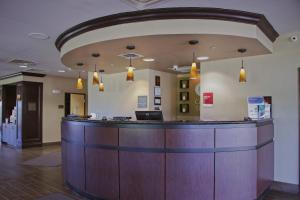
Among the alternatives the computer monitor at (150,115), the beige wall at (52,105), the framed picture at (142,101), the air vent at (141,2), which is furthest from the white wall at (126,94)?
the air vent at (141,2)

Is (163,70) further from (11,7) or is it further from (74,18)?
(11,7)

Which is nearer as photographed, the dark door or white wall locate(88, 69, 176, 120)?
white wall locate(88, 69, 176, 120)

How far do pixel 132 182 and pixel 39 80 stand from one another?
7.61m

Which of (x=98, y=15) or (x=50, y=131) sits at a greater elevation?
(x=98, y=15)

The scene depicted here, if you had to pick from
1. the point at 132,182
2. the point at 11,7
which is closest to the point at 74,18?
the point at 11,7

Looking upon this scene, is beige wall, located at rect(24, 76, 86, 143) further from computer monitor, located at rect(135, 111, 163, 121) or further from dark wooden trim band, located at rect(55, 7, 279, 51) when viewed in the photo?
dark wooden trim band, located at rect(55, 7, 279, 51)

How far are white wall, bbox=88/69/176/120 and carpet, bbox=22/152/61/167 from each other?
5.85 ft

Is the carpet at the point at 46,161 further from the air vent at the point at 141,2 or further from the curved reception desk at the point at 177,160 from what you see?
the air vent at the point at 141,2

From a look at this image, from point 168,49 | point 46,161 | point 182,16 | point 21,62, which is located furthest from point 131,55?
point 46,161

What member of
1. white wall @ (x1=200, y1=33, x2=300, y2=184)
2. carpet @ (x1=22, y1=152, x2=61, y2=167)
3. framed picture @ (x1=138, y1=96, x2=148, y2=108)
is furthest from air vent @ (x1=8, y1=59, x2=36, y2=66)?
white wall @ (x1=200, y1=33, x2=300, y2=184)

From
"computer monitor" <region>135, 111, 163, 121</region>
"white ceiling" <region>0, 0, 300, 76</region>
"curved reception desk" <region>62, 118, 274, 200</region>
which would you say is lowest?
"curved reception desk" <region>62, 118, 274, 200</region>

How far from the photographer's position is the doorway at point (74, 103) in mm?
10648

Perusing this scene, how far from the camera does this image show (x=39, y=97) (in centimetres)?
966

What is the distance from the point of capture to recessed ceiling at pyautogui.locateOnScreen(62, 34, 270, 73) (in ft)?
12.5
